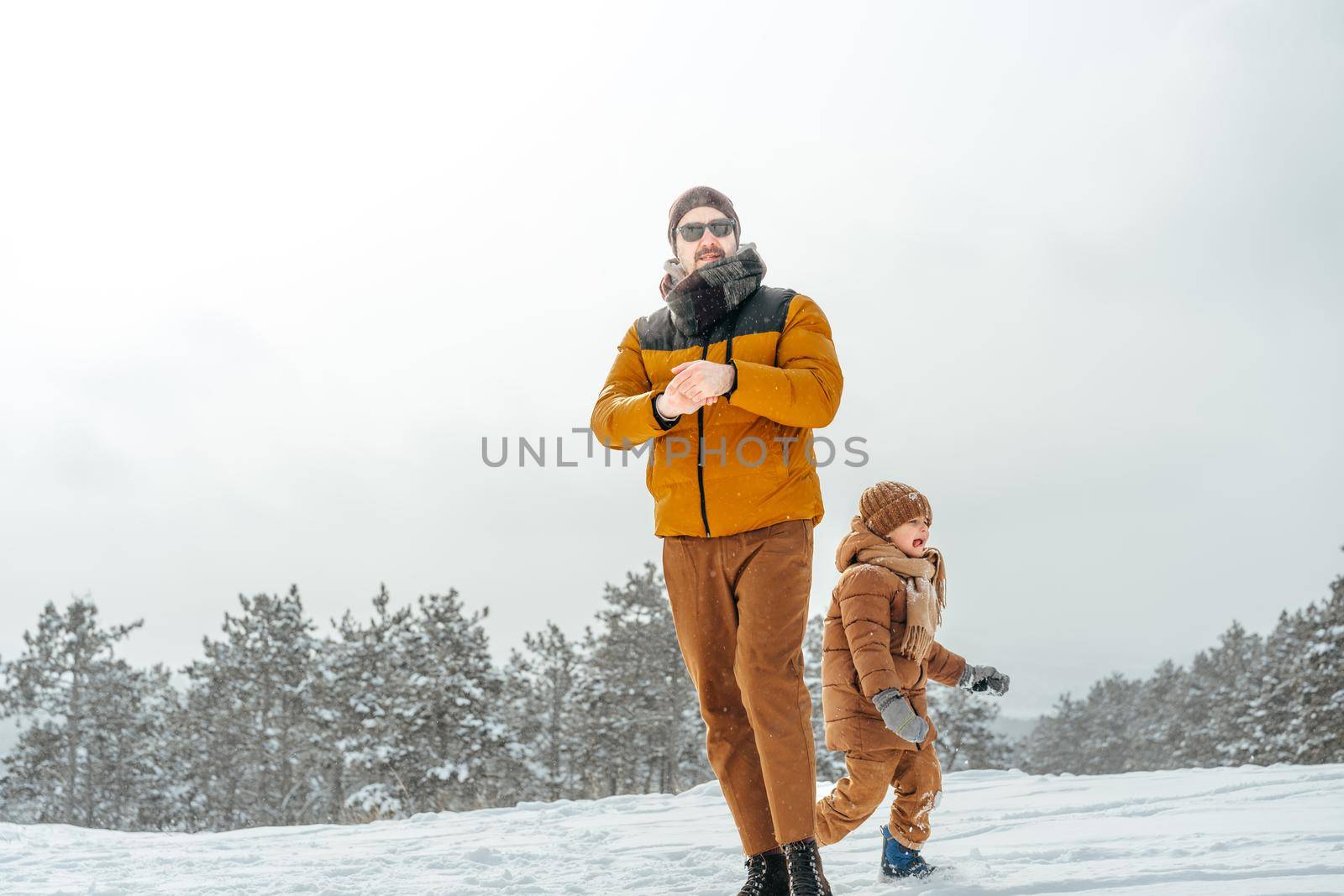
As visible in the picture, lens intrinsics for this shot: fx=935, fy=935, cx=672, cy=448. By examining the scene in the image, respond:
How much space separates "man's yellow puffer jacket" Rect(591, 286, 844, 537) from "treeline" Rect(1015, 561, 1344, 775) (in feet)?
78.7

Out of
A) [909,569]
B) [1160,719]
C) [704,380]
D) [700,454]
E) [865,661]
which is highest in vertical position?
[704,380]

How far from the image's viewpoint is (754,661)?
291 centimetres

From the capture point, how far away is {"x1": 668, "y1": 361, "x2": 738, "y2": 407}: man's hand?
107 inches

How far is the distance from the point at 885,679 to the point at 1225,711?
41996mm

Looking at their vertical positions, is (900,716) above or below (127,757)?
above

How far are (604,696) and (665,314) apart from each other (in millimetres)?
30623

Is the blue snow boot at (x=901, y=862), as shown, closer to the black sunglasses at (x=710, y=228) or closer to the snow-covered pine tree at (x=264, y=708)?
the black sunglasses at (x=710, y=228)

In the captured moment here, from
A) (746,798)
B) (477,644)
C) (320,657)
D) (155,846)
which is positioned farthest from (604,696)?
(746,798)

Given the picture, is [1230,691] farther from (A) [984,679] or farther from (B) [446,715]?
(A) [984,679]

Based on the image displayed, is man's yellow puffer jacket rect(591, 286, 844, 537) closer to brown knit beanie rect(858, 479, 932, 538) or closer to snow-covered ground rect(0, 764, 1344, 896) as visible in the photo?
brown knit beanie rect(858, 479, 932, 538)

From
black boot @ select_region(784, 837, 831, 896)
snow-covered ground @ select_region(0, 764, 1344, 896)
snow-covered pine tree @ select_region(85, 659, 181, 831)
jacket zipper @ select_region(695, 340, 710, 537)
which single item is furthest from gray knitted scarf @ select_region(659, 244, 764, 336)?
snow-covered pine tree @ select_region(85, 659, 181, 831)

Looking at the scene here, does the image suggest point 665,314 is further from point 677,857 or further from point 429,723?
point 429,723

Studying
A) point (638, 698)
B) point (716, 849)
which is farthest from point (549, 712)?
point (716, 849)

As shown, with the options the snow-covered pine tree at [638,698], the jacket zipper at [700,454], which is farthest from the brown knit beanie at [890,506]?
the snow-covered pine tree at [638,698]
